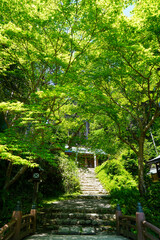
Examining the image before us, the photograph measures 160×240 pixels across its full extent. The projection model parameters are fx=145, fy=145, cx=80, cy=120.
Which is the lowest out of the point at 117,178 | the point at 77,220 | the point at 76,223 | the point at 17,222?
the point at 76,223

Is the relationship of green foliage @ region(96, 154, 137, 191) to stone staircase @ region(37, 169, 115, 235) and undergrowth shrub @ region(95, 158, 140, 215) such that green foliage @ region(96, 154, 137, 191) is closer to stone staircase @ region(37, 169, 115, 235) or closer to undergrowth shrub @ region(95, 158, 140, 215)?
undergrowth shrub @ region(95, 158, 140, 215)

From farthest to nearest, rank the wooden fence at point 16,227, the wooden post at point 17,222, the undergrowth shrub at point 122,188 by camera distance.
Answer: the undergrowth shrub at point 122,188
the wooden post at point 17,222
the wooden fence at point 16,227

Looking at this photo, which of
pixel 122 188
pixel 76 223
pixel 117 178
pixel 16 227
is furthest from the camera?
pixel 117 178

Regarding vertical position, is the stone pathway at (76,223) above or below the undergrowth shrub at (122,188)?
below

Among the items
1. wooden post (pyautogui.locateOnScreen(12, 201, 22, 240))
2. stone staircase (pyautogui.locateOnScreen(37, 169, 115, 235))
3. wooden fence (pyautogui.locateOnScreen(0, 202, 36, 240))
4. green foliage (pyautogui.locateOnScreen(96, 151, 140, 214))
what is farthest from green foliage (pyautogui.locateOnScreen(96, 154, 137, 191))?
wooden post (pyautogui.locateOnScreen(12, 201, 22, 240))

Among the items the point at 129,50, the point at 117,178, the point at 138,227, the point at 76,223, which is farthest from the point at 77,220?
the point at 129,50

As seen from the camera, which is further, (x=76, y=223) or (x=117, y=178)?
(x=117, y=178)

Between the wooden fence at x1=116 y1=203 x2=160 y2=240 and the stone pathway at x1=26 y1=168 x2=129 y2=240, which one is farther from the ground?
the wooden fence at x1=116 y1=203 x2=160 y2=240

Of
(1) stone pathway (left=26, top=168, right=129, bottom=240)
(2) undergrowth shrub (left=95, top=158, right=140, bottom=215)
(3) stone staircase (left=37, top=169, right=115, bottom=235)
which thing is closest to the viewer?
(1) stone pathway (left=26, top=168, right=129, bottom=240)

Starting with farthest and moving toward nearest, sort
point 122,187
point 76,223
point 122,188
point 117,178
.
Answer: point 117,178 → point 122,187 → point 122,188 → point 76,223

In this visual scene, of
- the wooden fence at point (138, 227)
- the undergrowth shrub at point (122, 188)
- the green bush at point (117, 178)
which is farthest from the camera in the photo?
the green bush at point (117, 178)

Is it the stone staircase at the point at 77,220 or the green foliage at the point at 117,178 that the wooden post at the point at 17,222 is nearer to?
the stone staircase at the point at 77,220

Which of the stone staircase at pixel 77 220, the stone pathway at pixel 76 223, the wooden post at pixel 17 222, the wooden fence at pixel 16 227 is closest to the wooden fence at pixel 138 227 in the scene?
the stone pathway at pixel 76 223

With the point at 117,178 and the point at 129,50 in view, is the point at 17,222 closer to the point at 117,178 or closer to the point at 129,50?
the point at 129,50
